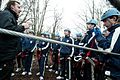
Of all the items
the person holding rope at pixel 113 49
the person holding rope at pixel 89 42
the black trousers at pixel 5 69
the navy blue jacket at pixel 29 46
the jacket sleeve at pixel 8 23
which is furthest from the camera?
the navy blue jacket at pixel 29 46

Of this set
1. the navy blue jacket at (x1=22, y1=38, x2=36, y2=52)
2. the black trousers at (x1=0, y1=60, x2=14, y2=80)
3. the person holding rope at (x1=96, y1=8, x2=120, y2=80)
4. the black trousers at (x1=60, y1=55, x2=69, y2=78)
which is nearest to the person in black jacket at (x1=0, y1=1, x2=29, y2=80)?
the black trousers at (x1=0, y1=60, x2=14, y2=80)

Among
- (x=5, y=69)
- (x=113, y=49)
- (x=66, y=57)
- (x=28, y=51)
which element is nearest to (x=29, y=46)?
(x=28, y=51)

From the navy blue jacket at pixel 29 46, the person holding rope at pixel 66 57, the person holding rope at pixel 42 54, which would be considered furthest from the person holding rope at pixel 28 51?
the person holding rope at pixel 66 57

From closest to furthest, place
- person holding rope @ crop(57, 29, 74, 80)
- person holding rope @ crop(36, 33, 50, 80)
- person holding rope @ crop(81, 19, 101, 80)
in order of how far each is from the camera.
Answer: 1. person holding rope @ crop(81, 19, 101, 80)
2. person holding rope @ crop(57, 29, 74, 80)
3. person holding rope @ crop(36, 33, 50, 80)

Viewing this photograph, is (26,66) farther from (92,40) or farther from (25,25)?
(25,25)

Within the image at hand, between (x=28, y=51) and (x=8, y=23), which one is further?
(x=28, y=51)

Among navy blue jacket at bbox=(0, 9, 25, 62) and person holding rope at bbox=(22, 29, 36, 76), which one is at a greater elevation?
navy blue jacket at bbox=(0, 9, 25, 62)

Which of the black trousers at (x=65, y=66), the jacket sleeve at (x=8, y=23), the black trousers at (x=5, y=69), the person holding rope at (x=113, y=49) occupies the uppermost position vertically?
the jacket sleeve at (x=8, y=23)

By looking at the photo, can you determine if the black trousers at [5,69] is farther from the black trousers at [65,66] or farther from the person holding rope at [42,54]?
the person holding rope at [42,54]

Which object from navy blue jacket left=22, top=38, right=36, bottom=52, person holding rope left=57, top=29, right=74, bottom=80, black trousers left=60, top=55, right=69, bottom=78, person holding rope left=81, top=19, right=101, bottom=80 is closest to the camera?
person holding rope left=81, top=19, right=101, bottom=80

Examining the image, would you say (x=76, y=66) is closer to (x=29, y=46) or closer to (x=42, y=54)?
(x=42, y=54)

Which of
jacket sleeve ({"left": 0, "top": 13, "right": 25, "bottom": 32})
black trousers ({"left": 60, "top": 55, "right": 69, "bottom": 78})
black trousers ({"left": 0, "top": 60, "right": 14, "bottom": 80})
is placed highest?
jacket sleeve ({"left": 0, "top": 13, "right": 25, "bottom": 32})

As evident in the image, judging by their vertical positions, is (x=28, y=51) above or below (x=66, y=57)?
above

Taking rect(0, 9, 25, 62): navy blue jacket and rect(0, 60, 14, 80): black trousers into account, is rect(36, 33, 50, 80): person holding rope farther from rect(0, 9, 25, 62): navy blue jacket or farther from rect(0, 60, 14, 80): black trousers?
rect(0, 9, 25, 62): navy blue jacket
